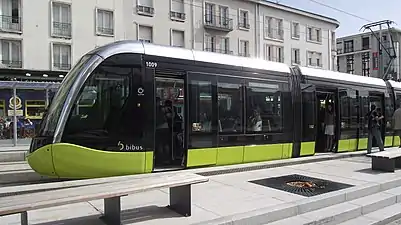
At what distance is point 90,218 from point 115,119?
241 cm

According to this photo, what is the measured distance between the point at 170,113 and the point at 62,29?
877 inches

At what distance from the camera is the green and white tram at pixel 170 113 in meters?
6.80

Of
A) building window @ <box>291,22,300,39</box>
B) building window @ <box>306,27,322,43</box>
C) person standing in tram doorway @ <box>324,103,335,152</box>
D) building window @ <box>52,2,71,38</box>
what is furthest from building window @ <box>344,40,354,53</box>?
person standing in tram doorway @ <box>324,103,335,152</box>

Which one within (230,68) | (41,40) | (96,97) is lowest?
(96,97)

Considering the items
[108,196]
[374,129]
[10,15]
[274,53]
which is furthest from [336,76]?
[274,53]

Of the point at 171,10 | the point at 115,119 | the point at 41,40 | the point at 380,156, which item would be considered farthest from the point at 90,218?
the point at 171,10

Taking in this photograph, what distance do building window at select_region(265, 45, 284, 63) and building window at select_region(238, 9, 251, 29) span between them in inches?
134

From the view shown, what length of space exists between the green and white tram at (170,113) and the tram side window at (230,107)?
0.02m

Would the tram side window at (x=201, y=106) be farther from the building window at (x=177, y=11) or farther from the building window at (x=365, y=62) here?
the building window at (x=365, y=62)

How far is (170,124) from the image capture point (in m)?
8.37

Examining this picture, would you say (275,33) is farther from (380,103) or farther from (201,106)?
(201,106)

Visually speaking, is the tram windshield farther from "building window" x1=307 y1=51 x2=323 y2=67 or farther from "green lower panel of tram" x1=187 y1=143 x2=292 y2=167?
"building window" x1=307 y1=51 x2=323 y2=67

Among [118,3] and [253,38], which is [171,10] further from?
[253,38]

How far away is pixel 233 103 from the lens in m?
8.95
